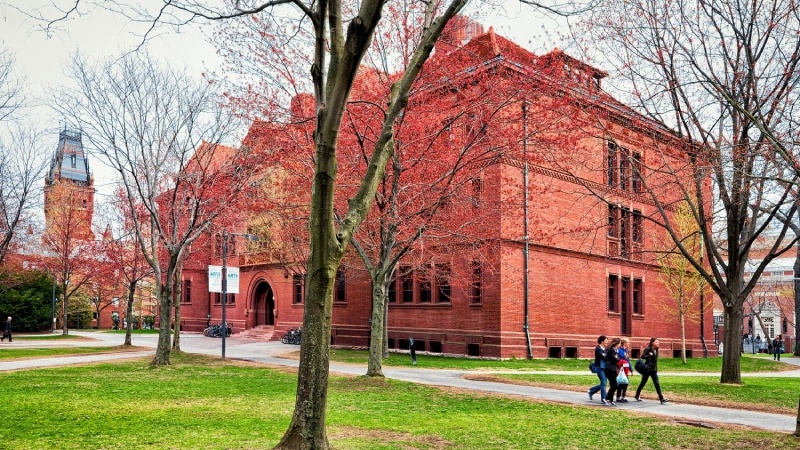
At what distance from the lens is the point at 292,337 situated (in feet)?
130

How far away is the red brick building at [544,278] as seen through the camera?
2656 cm

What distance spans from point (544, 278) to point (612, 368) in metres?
16.2

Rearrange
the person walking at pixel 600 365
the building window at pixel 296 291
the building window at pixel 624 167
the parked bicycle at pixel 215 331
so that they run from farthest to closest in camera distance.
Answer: the parked bicycle at pixel 215 331, the building window at pixel 296 291, the building window at pixel 624 167, the person walking at pixel 600 365

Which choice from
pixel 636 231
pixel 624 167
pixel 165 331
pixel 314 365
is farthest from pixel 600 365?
pixel 636 231

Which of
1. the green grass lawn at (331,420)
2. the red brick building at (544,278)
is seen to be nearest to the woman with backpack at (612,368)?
the green grass lawn at (331,420)

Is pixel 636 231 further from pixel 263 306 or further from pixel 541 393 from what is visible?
pixel 263 306

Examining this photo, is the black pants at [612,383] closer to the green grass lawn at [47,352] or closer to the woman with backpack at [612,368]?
the woman with backpack at [612,368]

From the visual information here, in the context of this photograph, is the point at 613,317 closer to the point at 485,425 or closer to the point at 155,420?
the point at 485,425

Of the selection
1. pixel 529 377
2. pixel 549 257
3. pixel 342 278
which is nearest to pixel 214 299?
pixel 342 278

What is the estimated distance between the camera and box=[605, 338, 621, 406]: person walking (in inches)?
615

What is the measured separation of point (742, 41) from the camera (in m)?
18.2

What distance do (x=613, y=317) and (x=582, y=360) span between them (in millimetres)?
5301

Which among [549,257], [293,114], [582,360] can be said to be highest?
[293,114]

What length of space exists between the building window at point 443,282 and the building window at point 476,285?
3.53 ft
